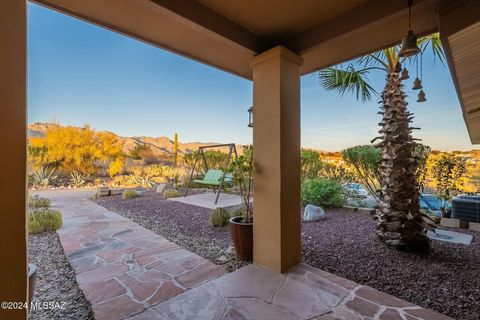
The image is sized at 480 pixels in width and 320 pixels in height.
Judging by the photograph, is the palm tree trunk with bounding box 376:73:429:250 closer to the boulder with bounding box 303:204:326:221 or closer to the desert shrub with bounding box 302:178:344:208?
the boulder with bounding box 303:204:326:221

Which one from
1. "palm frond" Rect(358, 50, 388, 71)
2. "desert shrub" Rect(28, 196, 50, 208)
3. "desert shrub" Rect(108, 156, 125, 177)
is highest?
"palm frond" Rect(358, 50, 388, 71)

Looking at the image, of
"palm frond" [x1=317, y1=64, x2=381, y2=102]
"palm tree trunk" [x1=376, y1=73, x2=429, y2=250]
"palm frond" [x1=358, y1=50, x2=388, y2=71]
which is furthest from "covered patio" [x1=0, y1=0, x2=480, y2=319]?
"palm frond" [x1=358, y1=50, x2=388, y2=71]

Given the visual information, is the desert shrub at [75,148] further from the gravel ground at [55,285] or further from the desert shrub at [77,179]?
the gravel ground at [55,285]

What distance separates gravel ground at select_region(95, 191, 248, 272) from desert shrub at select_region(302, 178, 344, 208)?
2331 mm

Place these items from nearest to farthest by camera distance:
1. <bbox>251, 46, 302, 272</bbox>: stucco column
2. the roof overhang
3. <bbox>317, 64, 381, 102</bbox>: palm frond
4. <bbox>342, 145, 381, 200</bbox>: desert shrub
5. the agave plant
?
1. the roof overhang
2. <bbox>251, 46, 302, 272</bbox>: stucco column
3. <bbox>317, 64, 381, 102</bbox>: palm frond
4. <bbox>342, 145, 381, 200</bbox>: desert shrub
5. the agave plant

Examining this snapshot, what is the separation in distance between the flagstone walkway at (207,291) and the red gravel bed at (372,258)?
197 mm

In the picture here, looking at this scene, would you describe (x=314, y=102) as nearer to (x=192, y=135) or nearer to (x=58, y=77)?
(x=192, y=135)

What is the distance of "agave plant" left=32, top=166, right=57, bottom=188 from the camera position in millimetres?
8094

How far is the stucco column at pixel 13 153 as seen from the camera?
1.06 m

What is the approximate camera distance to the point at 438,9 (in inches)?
71.6

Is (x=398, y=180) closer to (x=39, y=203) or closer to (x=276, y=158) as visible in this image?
(x=276, y=158)

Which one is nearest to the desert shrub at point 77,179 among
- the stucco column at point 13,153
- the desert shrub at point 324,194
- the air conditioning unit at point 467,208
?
the desert shrub at point 324,194

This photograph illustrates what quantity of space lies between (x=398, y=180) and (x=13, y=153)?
3.83 meters

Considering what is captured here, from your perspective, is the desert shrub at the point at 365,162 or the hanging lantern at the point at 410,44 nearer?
the hanging lantern at the point at 410,44
